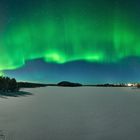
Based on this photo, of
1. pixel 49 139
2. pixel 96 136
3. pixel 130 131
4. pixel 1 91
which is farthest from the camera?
pixel 1 91

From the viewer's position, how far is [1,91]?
142125 millimetres

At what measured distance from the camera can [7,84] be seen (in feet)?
469

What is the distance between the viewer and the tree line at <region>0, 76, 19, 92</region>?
142000 mm

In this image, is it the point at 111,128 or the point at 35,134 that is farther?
the point at 111,128

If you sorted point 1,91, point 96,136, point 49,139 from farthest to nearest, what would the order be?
point 1,91 < point 96,136 < point 49,139

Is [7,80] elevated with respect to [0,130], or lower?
elevated

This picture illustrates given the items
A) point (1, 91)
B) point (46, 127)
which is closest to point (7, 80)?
point (1, 91)

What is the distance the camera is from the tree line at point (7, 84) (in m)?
142

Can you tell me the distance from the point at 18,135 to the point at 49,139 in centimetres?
410

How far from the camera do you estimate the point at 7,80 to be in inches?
5812

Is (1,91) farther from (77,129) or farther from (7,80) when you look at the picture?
(77,129)

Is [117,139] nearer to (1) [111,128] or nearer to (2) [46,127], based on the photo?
(1) [111,128]

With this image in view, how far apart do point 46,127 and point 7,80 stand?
113m

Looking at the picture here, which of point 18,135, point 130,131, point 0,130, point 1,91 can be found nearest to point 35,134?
point 18,135
